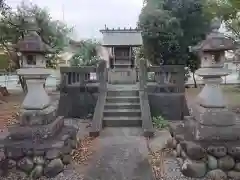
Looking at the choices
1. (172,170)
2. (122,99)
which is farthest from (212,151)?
(122,99)

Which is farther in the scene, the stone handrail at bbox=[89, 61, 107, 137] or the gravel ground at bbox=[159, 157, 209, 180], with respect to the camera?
the stone handrail at bbox=[89, 61, 107, 137]

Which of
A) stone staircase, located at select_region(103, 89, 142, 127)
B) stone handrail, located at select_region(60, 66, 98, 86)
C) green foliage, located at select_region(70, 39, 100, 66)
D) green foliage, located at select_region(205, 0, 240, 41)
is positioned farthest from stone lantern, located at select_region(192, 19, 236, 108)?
green foliage, located at select_region(70, 39, 100, 66)

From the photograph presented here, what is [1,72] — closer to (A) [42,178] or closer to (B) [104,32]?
(B) [104,32]

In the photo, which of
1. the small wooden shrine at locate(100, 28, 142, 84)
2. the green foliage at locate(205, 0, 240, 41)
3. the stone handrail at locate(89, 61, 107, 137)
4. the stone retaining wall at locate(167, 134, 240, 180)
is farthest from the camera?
the small wooden shrine at locate(100, 28, 142, 84)

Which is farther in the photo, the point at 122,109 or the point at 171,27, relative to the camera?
the point at 171,27

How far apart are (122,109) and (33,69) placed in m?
4.21

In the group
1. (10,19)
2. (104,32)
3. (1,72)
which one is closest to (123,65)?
(104,32)

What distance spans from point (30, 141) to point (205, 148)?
326 cm

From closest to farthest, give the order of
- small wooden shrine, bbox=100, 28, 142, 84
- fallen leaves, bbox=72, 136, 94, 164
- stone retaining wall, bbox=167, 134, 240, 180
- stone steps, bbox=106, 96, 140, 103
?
stone retaining wall, bbox=167, 134, 240, 180 < fallen leaves, bbox=72, 136, 94, 164 < stone steps, bbox=106, 96, 140, 103 < small wooden shrine, bbox=100, 28, 142, 84

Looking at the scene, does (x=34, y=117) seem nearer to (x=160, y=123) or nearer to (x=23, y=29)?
(x=160, y=123)

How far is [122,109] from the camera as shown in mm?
9133

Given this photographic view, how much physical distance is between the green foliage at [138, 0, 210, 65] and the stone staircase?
7277 millimetres

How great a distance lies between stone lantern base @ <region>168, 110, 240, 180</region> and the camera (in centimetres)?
485

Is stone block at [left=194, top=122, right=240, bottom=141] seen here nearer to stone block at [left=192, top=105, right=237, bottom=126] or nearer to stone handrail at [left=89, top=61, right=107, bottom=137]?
stone block at [left=192, top=105, right=237, bottom=126]
